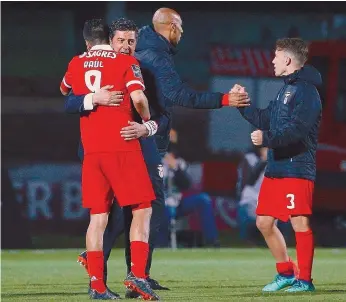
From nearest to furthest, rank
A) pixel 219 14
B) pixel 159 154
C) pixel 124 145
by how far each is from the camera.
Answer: pixel 124 145 → pixel 159 154 → pixel 219 14

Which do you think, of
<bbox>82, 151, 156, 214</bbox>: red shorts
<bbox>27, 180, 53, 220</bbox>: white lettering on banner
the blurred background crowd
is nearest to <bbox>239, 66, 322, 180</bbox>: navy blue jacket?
<bbox>82, 151, 156, 214</bbox>: red shorts

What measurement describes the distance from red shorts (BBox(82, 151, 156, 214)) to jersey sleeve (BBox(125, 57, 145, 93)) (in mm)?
416

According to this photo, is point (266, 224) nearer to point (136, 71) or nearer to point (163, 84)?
point (163, 84)

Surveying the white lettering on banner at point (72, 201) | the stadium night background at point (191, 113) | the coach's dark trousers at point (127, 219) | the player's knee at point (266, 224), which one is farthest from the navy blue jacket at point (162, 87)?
the white lettering on banner at point (72, 201)

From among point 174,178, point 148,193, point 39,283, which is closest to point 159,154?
point 148,193

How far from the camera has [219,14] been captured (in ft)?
56.6

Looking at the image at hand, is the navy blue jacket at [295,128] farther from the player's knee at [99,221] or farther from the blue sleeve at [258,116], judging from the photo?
the player's knee at [99,221]

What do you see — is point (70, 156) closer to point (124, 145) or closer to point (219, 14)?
point (219, 14)

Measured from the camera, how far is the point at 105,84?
7.62 m

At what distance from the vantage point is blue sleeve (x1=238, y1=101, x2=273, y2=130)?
28.7ft

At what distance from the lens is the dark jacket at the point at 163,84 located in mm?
8242

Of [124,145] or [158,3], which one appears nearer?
[124,145]

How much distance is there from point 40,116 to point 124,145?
30.9 ft

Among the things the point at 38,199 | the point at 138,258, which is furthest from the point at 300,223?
the point at 38,199
